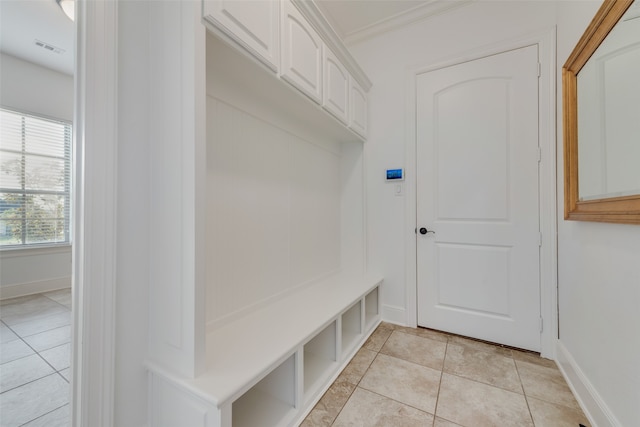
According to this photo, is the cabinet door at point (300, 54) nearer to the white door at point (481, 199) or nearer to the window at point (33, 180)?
the white door at point (481, 199)

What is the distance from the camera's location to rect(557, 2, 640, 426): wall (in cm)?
103

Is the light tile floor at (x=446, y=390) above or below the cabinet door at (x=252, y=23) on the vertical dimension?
below

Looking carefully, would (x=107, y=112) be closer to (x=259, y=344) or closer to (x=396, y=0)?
(x=259, y=344)

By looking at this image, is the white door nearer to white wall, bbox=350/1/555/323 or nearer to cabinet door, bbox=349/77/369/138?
white wall, bbox=350/1/555/323

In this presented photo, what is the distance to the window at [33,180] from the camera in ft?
9.96

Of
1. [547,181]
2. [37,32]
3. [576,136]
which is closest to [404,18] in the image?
[576,136]

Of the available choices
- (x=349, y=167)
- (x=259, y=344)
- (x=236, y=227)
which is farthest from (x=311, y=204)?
Result: (x=259, y=344)

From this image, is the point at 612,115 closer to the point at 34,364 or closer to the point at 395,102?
the point at 395,102

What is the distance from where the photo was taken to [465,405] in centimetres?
140

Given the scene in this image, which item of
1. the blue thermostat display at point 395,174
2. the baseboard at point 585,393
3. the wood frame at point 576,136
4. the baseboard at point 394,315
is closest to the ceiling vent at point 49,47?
the blue thermostat display at point 395,174

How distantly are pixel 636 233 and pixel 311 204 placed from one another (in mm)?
1820

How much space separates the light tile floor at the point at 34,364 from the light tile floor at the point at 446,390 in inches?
53.2

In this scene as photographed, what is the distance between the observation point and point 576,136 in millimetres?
1491

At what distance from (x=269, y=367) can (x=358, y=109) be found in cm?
210
